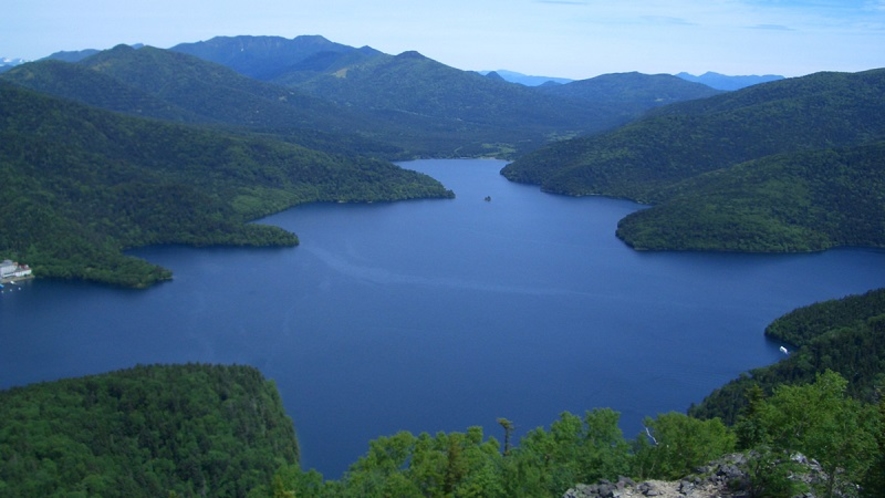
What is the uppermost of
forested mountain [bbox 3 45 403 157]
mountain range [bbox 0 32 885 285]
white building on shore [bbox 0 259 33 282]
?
forested mountain [bbox 3 45 403 157]

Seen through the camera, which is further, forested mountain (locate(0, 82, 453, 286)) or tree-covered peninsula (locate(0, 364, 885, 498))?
forested mountain (locate(0, 82, 453, 286))

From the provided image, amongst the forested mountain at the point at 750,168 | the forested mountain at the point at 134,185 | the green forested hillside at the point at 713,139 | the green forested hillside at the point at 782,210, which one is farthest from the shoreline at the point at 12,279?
the green forested hillside at the point at 713,139

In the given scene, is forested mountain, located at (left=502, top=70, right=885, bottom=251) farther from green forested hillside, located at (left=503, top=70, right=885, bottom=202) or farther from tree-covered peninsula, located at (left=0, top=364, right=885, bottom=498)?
tree-covered peninsula, located at (left=0, top=364, right=885, bottom=498)

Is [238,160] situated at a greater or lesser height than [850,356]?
greater

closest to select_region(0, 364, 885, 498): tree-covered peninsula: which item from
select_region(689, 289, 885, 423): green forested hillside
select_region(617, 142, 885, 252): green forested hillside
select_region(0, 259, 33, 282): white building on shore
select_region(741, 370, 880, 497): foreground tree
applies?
select_region(741, 370, 880, 497): foreground tree

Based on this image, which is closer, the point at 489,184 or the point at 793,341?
the point at 793,341

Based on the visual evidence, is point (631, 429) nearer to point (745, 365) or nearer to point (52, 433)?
point (745, 365)

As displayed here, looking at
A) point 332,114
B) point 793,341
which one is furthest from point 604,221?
point 332,114

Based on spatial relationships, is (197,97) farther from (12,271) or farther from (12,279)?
(12,279)
